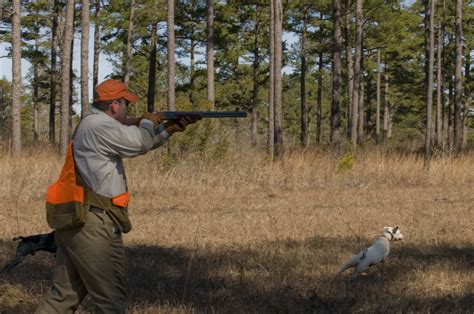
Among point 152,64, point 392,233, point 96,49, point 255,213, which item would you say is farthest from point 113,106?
point 152,64

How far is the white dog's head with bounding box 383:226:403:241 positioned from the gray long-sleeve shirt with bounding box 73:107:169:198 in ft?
14.3

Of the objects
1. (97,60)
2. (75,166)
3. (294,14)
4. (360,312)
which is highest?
(294,14)

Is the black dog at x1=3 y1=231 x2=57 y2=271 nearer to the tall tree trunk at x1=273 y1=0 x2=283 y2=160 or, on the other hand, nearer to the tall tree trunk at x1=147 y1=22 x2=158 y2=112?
the tall tree trunk at x1=273 y1=0 x2=283 y2=160

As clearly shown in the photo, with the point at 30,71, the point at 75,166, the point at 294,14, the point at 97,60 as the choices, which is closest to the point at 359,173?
the point at 75,166

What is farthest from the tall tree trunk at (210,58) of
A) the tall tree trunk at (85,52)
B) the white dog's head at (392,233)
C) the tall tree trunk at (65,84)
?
the white dog's head at (392,233)

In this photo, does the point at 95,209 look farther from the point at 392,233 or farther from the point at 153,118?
the point at 392,233

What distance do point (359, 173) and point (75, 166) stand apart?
12.9m

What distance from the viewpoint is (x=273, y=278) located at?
241 inches

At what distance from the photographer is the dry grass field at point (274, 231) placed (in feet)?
18.1

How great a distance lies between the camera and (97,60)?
107 feet

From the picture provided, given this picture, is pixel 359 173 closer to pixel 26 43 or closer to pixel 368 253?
pixel 368 253

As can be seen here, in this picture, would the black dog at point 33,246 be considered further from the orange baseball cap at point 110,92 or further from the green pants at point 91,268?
the orange baseball cap at point 110,92

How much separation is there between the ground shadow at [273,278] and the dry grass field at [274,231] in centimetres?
2

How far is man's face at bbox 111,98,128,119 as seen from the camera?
397 centimetres
